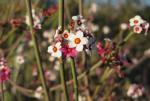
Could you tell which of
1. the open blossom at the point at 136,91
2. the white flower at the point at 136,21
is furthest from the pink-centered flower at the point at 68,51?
the open blossom at the point at 136,91

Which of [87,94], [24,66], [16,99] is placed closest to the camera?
[87,94]

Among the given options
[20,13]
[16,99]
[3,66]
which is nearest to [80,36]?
[3,66]

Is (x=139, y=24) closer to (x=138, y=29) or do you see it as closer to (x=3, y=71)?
(x=138, y=29)

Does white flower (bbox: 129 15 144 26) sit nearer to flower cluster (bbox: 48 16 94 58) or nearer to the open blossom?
flower cluster (bbox: 48 16 94 58)

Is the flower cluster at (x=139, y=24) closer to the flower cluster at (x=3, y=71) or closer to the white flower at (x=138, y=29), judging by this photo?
the white flower at (x=138, y=29)

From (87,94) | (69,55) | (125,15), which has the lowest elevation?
(125,15)

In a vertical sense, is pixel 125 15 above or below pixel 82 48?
below

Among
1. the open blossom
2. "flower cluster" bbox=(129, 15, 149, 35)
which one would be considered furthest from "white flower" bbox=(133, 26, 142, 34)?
the open blossom

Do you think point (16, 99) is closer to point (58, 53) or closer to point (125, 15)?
point (58, 53)
